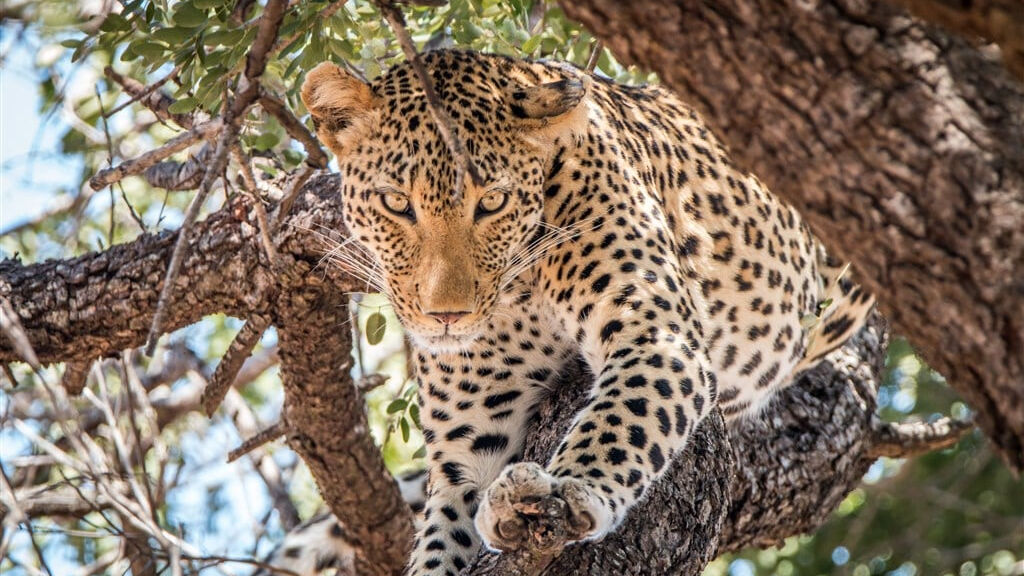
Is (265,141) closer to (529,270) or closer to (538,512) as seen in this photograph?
(529,270)

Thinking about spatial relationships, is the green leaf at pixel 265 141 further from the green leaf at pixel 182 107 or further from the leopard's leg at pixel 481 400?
the leopard's leg at pixel 481 400

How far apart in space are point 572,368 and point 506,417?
0.37 metres

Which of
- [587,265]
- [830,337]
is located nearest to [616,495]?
[587,265]

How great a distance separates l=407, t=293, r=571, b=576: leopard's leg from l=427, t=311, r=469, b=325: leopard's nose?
1.70 ft

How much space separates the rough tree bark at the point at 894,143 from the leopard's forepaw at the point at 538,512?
61.4 inches

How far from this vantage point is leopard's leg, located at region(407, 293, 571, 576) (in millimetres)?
5535

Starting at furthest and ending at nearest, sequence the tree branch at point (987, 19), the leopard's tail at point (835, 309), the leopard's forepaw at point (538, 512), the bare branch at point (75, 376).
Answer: the leopard's tail at point (835, 309), the bare branch at point (75, 376), the leopard's forepaw at point (538, 512), the tree branch at point (987, 19)

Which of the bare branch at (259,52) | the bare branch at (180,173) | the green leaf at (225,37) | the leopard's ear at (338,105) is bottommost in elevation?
the bare branch at (180,173)

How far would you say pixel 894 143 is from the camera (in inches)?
106

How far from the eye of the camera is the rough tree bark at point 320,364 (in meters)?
5.92

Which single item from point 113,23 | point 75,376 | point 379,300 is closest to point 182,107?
point 113,23

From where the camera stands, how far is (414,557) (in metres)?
5.42

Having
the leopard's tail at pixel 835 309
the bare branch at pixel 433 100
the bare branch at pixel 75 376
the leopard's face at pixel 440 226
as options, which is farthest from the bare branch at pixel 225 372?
the leopard's tail at pixel 835 309

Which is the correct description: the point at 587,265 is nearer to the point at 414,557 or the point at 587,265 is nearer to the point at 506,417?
the point at 506,417
